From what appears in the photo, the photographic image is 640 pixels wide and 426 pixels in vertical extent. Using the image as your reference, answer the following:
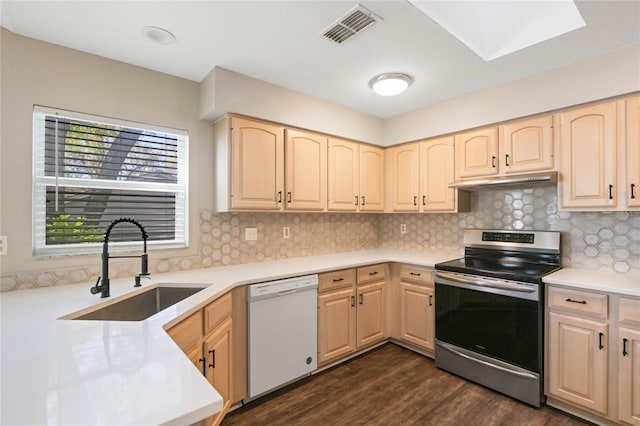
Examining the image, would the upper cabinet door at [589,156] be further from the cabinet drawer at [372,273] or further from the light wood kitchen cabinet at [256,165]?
the light wood kitchen cabinet at [256,165]

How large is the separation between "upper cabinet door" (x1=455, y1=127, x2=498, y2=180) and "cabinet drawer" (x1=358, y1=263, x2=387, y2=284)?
1.14 meters

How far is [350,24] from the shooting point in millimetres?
1820

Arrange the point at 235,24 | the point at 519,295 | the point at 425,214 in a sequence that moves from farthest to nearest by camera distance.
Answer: the point at 425,214
the point at 519,295
the point at 235,24

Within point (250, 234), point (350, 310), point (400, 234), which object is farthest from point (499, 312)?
point (250, 234)

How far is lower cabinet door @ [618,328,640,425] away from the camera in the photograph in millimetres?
1836

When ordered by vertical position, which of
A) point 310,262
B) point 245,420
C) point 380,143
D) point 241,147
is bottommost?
point 245,420

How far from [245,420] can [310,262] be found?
1311 millimetres

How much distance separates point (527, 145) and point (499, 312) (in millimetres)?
1364

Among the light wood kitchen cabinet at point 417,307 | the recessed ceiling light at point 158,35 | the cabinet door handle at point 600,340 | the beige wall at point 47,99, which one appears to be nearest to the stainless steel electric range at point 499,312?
the light wood kitchen cabinet at point 417,307

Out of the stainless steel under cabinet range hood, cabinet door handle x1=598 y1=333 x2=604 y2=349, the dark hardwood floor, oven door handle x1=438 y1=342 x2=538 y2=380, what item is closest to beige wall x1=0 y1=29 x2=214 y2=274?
the dark hardwood floor

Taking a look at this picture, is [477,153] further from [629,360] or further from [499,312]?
[629,360]

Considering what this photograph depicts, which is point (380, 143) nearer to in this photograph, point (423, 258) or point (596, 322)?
point (423, 258)

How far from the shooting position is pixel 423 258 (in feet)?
10.1

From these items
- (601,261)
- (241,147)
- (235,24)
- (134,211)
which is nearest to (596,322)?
(601,261)
